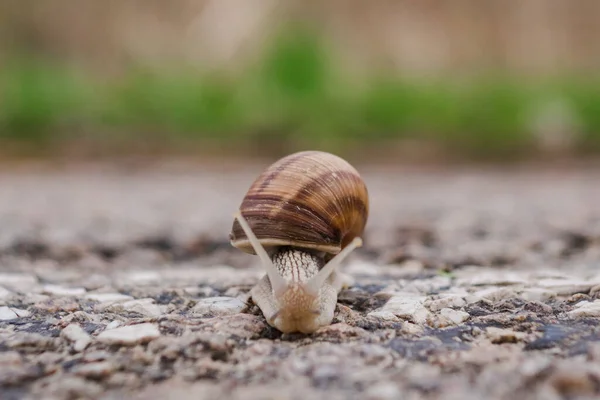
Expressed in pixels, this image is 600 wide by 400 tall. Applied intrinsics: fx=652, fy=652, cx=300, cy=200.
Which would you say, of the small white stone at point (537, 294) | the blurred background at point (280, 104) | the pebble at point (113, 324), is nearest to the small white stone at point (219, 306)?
the pebble at point (113, 324)

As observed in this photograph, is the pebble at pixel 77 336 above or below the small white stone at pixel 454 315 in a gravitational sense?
above

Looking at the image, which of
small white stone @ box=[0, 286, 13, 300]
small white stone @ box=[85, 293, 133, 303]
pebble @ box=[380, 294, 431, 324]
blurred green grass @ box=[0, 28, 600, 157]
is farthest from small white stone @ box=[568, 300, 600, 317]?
blurred green grass @ box=[0, 28, 600, 157]

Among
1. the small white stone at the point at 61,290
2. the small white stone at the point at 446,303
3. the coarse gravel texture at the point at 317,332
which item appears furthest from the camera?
the small white stone at the point at 61,290

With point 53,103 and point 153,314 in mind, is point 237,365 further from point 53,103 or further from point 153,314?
point 53,103

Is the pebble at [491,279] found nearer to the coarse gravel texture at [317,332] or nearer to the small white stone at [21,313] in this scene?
the coarse gravel texture at [317,332]

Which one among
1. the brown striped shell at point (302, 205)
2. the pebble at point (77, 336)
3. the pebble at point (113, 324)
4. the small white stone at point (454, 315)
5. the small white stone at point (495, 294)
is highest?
the brown striped shell at point (302, 205)

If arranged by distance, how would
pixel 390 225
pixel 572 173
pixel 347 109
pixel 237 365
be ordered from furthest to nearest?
1. pixel 347 109
2. pixel 572 173
3. pixel 390 225
4. pixel 237 365

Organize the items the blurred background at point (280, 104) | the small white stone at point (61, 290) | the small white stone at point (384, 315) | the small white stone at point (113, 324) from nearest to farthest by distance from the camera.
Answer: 1. the small white stone at point (113, 324)
2. the small white stone at point (384, 315)
3. the small white stone at point (61, 290)
4. the blurred background at point (280, 104)

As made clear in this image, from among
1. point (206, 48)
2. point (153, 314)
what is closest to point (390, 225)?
point (153, 314)

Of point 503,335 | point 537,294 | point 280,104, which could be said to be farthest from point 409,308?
point 280,104
